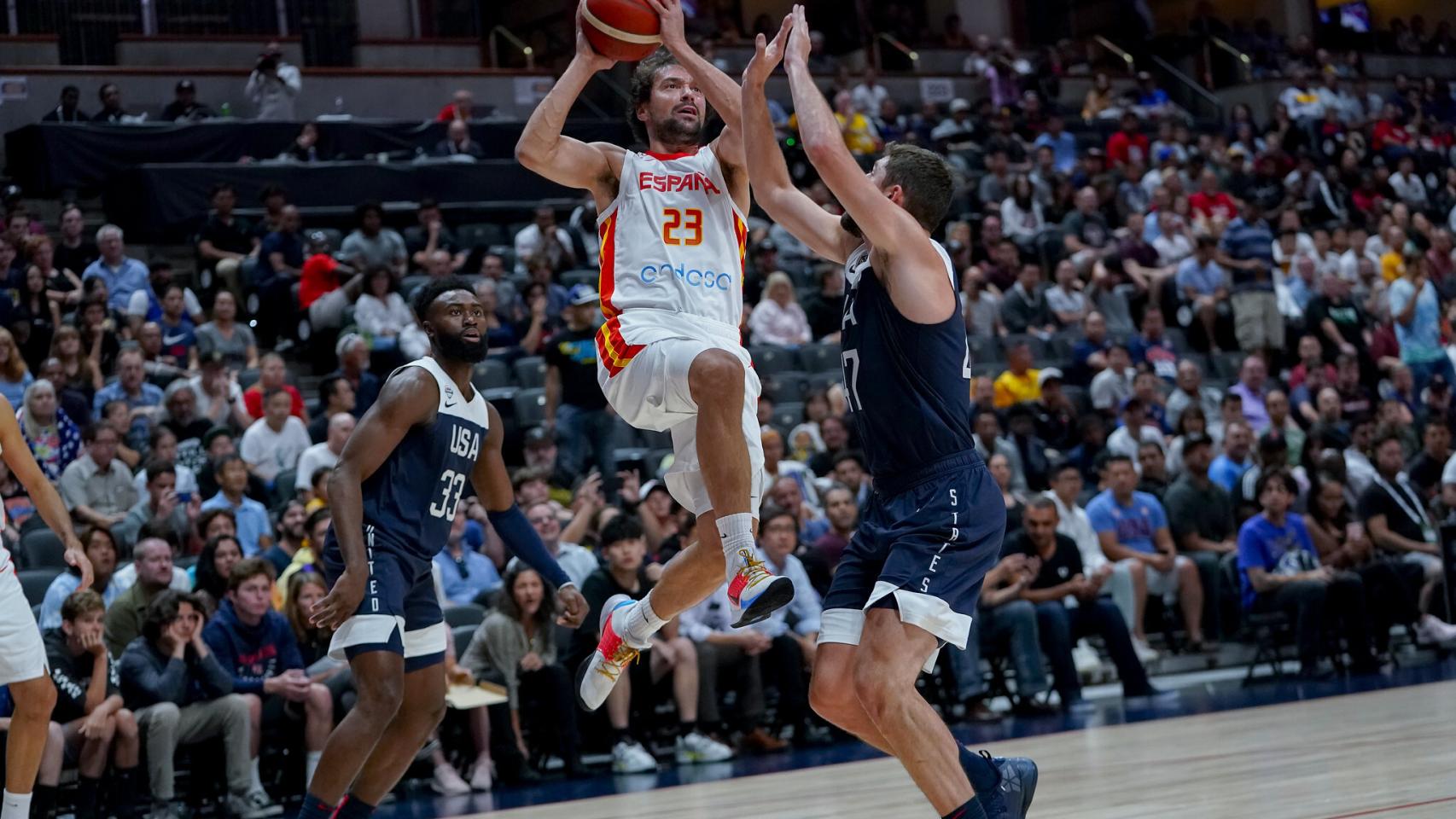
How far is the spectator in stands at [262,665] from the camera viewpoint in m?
8.88

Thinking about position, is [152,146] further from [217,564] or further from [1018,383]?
[1018,383]

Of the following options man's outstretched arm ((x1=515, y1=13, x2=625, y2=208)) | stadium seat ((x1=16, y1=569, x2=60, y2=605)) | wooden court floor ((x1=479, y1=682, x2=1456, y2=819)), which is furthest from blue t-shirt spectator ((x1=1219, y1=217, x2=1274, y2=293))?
man's outstretched arm ((x1=515, y1=13, x2=625, y2=208))

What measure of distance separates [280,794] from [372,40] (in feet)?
43.1

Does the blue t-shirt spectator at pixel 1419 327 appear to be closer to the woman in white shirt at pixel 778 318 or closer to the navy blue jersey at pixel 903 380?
the woman in white shirt at pixel 778 318

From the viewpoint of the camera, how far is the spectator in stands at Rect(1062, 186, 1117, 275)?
17.0 meters

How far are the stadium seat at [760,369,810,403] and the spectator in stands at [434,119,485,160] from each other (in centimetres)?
489

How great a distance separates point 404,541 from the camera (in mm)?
6066

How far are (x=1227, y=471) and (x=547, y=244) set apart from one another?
5.91 metres

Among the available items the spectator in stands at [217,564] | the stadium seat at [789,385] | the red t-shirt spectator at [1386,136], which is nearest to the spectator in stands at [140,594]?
the spectator in stands at [217,564]

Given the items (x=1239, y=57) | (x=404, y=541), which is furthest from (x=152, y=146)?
(x=1239, y=57)

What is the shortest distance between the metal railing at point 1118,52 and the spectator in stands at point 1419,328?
10682 millimetres

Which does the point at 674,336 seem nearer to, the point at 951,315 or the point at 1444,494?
the point at 951,315

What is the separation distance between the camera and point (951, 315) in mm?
5145

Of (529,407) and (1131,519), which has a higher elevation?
(529,407)
